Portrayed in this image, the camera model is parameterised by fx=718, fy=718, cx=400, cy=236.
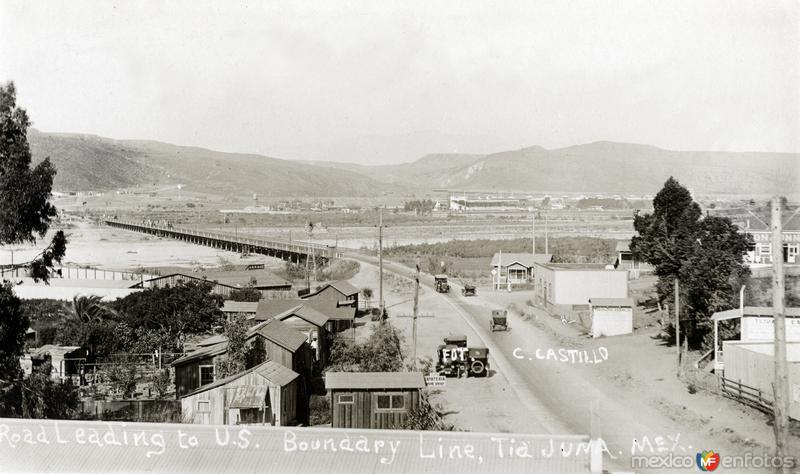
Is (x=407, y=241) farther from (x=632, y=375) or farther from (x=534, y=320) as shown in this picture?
(x=632, y=375)

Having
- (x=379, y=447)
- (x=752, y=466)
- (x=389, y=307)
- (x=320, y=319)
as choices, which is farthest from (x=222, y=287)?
(x=752, y=466)

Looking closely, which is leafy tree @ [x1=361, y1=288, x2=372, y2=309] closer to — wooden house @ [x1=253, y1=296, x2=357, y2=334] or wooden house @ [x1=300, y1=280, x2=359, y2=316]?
wooden house @ [x1=300, y1=280, x2=359, y2=316]

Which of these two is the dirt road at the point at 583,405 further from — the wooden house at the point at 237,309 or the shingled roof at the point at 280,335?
the wooden house at the point at 237,309

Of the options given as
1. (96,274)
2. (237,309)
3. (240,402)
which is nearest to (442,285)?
(237,309)

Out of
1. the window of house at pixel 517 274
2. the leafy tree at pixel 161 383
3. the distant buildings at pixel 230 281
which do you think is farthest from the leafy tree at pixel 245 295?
the window of house at pixel 517 274

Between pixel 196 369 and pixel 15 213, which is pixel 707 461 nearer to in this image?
pixel 196 369

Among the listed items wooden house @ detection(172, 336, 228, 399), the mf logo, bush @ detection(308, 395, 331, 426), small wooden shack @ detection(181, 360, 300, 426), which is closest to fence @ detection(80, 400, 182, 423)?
wooden house @ detection(172, 336, 228, 399)
